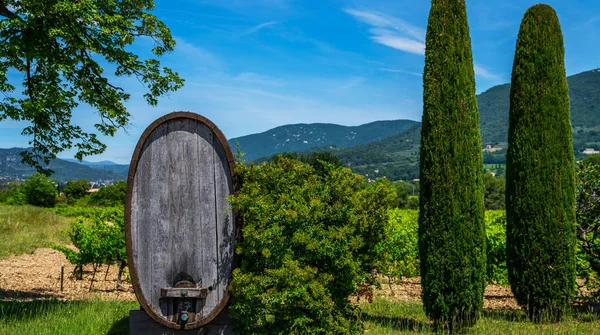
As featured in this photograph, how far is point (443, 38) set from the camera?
7.89 meters

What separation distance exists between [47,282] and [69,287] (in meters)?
1.05

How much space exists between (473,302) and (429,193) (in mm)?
1816

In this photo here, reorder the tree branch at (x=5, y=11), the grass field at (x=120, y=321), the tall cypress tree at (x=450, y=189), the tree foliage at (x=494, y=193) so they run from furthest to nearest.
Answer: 1. the tree foliage at (x=494, y=193)
2. the tree branch at (x=5, y=11)
3. the tall cypress tree at (x=450, y=189)
4. the grass field at (x=120, y=321)

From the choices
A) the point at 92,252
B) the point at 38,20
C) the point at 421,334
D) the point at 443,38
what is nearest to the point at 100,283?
the point at 92,252

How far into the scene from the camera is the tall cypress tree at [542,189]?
8484 millimetres

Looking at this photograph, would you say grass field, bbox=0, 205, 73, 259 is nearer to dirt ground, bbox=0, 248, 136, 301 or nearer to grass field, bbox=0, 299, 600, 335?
dirt ground, bbox=0, 248, 136, 301

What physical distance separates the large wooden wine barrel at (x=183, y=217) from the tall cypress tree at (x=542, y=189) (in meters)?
5.74

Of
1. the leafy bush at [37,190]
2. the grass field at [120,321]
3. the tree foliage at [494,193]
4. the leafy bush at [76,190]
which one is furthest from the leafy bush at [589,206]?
the leafy bush at [76,190]

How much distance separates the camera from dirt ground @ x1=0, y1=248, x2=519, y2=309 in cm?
1043

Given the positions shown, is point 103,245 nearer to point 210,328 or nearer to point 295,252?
point 210,328

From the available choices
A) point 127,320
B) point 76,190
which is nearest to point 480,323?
point 127,320

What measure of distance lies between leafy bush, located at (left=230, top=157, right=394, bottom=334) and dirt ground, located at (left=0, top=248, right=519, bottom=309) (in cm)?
538

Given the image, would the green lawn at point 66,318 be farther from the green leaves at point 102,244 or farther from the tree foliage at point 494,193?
the tree foliage at point 494,193

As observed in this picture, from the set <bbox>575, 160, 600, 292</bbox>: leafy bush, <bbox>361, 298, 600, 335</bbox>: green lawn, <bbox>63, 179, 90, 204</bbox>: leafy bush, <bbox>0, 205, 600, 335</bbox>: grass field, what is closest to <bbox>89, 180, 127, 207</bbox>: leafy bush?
<bbox>63, 179, 90, 204</bbox>: leafy bush
